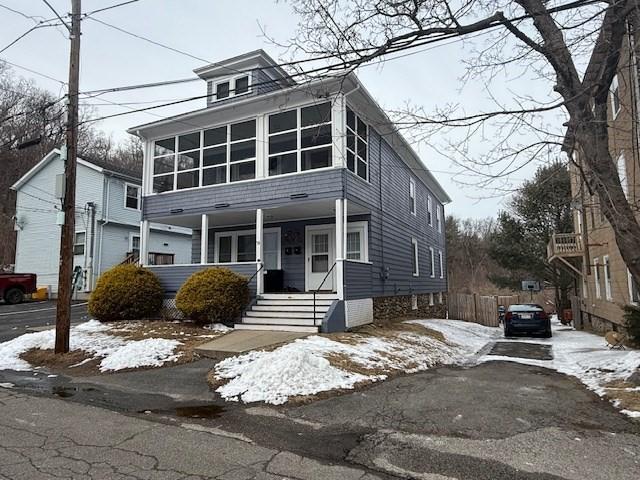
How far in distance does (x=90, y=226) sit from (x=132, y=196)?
9.94 feet

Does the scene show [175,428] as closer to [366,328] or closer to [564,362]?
[366,328]

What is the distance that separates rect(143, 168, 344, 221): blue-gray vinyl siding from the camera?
1275cm

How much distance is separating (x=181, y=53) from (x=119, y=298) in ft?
23.3

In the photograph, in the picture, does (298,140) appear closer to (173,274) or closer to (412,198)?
(173,274)

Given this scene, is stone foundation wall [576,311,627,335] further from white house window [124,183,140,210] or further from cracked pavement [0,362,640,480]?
white house window [124,183,140,210]

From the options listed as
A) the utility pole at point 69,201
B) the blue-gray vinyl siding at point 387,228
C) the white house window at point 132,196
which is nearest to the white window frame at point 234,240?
the blue-gray vinyl siding at point 387,228

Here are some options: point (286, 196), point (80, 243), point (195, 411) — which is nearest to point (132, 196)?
point (80, 243)

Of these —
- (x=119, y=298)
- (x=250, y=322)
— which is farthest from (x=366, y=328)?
(x=119, y=298)

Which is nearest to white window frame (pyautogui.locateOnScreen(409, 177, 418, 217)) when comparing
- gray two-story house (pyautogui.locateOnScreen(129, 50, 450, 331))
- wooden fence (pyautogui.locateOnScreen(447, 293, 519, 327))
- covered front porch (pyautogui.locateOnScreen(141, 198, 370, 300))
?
gray two-story house (pyautogui.locateOnScreen(129, 50, 450, 331))

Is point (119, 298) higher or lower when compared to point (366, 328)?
higher

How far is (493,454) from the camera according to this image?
14.0 feet

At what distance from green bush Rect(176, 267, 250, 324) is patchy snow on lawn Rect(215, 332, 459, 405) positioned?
3.19 meters

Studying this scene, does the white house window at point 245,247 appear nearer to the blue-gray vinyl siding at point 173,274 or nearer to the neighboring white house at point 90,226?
the blue-gray vinyl siding at point 173,274

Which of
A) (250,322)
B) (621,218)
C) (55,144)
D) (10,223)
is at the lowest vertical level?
(250,322)
